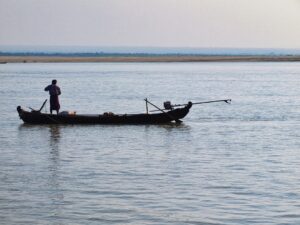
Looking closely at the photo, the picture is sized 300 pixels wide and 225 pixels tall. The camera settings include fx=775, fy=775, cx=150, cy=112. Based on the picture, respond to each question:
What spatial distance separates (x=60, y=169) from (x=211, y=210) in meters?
4.86

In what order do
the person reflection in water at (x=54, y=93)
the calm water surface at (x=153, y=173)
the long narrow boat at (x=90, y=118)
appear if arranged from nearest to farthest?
1. the calm water surface at (x=153, y=173)
2. the person reflection in water at (x=54, y=93)
3. the long narrow boat at (x=90, y=118)

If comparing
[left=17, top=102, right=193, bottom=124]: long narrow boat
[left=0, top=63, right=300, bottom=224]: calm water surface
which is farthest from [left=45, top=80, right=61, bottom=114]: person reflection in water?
[left=0, top=63, right=300, bottom=224]: calm water surface

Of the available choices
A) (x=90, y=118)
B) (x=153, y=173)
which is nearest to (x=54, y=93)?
(x=90, y=118)

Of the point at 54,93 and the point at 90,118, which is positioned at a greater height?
the point at 54,93

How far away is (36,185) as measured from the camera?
13758 millimetres

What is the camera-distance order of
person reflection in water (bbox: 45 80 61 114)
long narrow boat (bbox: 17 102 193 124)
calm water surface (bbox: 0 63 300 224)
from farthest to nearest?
long narrow boat (bbox: 17 102 193 124) → person reflection in water (bbox: 45 80 61 114) → calm water surface (bbox: 0 63 300 224)

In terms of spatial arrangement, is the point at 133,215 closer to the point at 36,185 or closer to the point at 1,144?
the point at 36,185

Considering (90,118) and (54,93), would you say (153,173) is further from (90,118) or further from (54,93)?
(90,118)

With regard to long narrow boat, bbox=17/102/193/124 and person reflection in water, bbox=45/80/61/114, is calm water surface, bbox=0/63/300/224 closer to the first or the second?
long narrow boat, bbox=17/102/193/124

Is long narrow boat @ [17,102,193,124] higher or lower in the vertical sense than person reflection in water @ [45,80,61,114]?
lower

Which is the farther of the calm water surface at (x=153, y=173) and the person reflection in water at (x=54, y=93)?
the person reflection in water at (x=54, y=93)

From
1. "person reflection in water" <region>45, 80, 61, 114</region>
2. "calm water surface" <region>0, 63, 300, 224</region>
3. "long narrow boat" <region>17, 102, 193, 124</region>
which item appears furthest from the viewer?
"long narrow boat" <region>17, 102, 193, 124</region>

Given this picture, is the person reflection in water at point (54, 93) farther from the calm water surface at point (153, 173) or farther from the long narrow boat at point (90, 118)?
the calm water surface at point (153, 173)


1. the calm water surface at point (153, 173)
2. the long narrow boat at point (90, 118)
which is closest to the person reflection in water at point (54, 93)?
the long narrow boat at point (90, 118)
